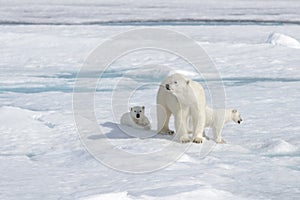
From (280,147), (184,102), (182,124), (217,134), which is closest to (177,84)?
(184,102)

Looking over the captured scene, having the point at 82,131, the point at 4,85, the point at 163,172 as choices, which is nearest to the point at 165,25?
the point at 4,85

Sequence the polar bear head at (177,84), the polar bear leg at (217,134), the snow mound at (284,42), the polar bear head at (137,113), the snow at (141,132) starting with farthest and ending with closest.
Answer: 1. the snow mound at (284,42)
2. the polar bear head at (137,113)
3. the polar bear leg at (217,134)
4. the polar bear head at (177,84)
5. the snow at (141,132)

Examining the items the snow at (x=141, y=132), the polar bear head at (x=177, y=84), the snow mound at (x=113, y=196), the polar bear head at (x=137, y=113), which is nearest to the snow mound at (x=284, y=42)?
the snow at (x=141, y=132)

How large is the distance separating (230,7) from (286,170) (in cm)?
2008

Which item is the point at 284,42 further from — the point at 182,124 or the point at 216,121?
the point at 182,124

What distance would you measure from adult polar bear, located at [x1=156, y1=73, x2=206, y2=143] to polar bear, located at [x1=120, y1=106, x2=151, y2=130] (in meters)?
0.36

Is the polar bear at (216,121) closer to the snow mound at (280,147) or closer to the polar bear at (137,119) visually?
the snow mound at (280,147)

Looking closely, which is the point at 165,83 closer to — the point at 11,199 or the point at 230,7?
the point at 11,199

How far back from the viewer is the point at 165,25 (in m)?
17.5

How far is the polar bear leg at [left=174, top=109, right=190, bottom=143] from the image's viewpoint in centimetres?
442

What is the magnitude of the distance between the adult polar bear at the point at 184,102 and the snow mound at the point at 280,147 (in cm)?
48

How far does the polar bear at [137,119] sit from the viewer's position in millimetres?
4902

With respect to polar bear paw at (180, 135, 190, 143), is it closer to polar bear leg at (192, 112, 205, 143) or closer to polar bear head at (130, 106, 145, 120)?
polar bear leg at (192, 112, 205, 143)

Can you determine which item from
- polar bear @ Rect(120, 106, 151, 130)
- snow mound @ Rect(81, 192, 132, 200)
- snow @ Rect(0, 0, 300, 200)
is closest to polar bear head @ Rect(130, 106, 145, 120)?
polar bear @ Rect(120, 106, 151, 130)
